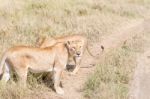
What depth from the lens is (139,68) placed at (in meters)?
7.89

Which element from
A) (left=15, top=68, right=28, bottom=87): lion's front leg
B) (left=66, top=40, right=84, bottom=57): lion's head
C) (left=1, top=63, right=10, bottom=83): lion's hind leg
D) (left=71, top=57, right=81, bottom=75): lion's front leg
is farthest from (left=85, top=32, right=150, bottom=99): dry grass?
(left=1, top=63, right=10, bottom=83): lion's hind leg

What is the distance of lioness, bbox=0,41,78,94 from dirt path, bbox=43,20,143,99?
243 mm

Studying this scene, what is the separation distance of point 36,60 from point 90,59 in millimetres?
2416

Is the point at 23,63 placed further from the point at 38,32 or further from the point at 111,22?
the point at 111,22

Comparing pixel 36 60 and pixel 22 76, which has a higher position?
pixel 36 60

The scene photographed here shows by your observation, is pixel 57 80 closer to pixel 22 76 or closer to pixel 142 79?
pixel 22 76

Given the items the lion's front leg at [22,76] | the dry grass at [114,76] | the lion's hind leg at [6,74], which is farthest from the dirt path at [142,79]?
the lion's hind leg at [6,74]

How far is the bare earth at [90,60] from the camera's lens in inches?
271

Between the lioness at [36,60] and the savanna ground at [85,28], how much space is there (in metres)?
0.23

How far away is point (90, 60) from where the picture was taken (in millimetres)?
8820

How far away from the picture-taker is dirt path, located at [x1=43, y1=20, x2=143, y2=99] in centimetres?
693

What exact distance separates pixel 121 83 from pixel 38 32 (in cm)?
362

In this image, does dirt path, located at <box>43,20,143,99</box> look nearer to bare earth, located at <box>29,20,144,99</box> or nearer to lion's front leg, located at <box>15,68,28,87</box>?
bare earth, located at <box>29,20,144,99</box>

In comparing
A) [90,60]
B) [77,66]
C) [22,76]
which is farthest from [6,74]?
[90,60]
